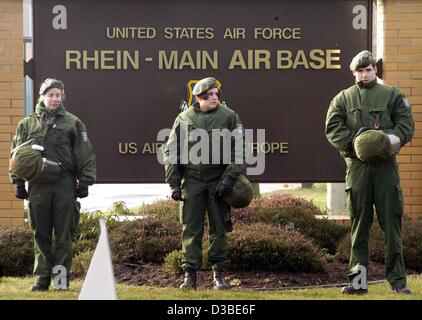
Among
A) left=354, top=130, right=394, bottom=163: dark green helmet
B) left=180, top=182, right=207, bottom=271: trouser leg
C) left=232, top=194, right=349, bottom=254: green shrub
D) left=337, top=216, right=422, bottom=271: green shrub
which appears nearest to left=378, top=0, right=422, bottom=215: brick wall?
left=337, top=216, right=422, bottom=271: green shrub

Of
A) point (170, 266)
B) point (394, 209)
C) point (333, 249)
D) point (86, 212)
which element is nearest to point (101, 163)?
point (86, 212)

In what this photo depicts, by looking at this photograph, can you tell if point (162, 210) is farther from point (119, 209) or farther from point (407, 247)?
point (407, 247)

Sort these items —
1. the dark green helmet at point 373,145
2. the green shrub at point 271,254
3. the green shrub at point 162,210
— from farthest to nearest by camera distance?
1. the green shrub at point 162,210
2. the green shrub at point 271,254
3. the dark green helmet at point 373,145

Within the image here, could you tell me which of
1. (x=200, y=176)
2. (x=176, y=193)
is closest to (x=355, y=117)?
(x=200, y=176)

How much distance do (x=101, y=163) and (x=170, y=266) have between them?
1867 mm

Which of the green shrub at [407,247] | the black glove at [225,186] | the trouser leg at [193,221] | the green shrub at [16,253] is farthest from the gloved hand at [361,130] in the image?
the green shrub at [16,253]

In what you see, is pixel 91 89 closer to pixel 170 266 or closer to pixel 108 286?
pixel 170 266

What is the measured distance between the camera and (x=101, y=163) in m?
11.4

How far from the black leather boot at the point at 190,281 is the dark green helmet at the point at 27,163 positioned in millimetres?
1708

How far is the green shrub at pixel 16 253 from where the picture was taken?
10.8 meters

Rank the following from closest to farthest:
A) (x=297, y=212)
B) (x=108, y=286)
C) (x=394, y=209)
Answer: (x=108, y=286)
(x=394, y=209)
(x=297, y=212)

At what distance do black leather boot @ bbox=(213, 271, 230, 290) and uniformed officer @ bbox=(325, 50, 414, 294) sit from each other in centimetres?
115

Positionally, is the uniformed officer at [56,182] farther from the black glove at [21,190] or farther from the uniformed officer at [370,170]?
the uniformed officer at [370,170]

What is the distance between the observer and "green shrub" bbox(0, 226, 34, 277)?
35.4 feet
